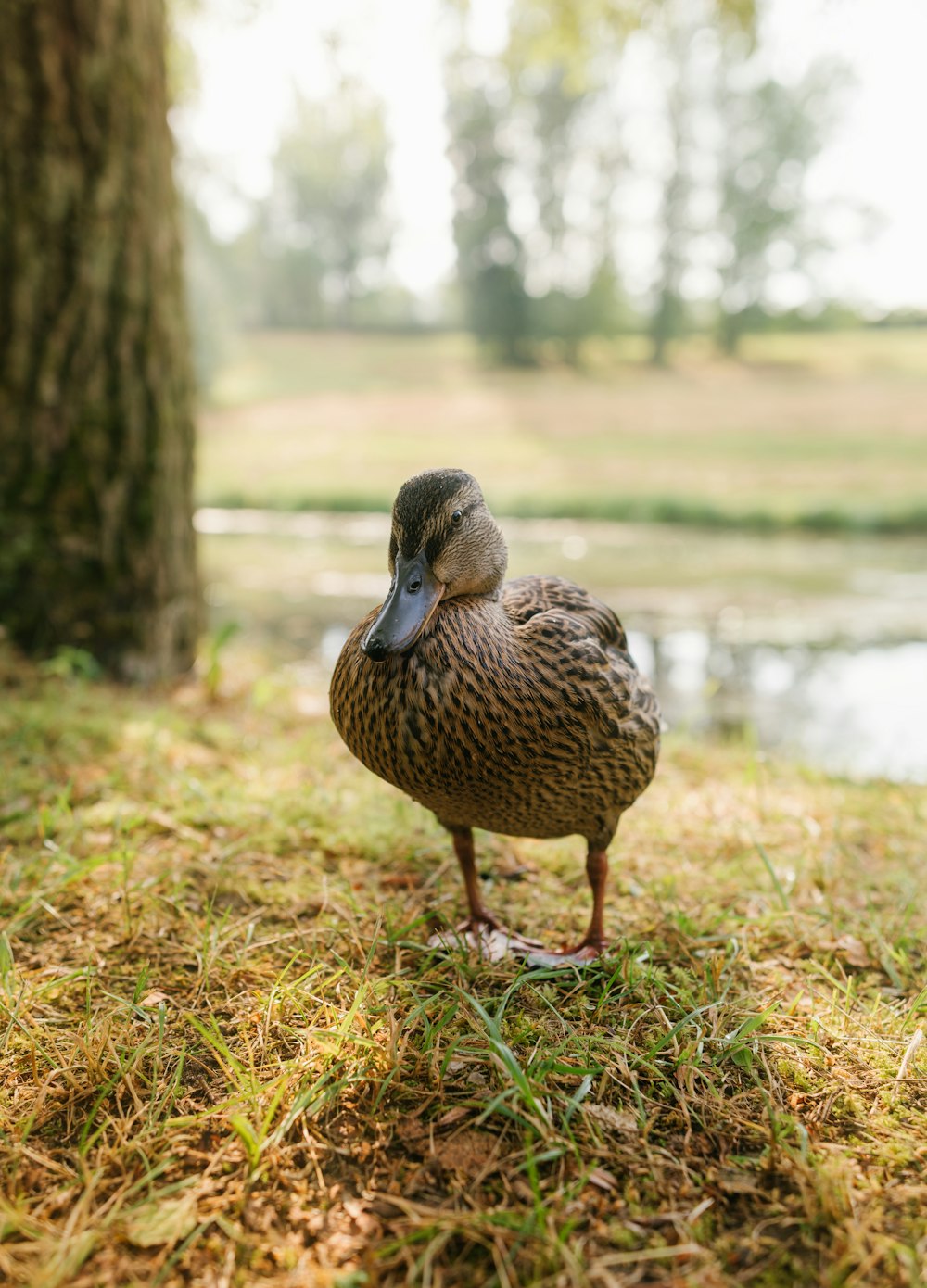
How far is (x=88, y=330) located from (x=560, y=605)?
2.82 metres

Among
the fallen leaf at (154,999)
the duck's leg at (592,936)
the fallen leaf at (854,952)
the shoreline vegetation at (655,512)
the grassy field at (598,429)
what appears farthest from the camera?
the grassy field at (598,429)

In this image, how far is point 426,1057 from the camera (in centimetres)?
179

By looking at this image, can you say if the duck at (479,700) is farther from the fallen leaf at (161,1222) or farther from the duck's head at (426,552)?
the fallen leaf at (161,1222)

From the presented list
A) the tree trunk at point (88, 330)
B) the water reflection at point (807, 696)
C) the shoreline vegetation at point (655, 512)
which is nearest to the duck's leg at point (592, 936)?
the water reflection at point (807, 696)

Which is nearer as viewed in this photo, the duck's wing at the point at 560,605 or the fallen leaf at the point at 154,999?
the fallen leaf at the point at 154,999

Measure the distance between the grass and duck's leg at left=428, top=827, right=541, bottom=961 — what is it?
8cm

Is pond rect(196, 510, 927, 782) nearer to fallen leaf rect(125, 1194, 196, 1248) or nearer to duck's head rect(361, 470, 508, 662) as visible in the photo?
duck's head rect(361, 470, 508, 662)

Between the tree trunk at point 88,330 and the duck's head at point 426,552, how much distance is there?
253cm

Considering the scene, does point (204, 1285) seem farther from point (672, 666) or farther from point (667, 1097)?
point (672, 666)

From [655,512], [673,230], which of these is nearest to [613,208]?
[673,230]

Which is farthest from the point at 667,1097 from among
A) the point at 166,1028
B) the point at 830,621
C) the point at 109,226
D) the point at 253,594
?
the point at 253,594

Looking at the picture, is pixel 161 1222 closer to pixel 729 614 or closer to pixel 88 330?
pixel 88 330

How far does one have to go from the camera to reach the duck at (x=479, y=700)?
1.90 metres

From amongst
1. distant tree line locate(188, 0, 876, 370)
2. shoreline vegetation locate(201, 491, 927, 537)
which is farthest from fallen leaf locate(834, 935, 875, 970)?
distant tree line locate(188, 0, 876, 370)
